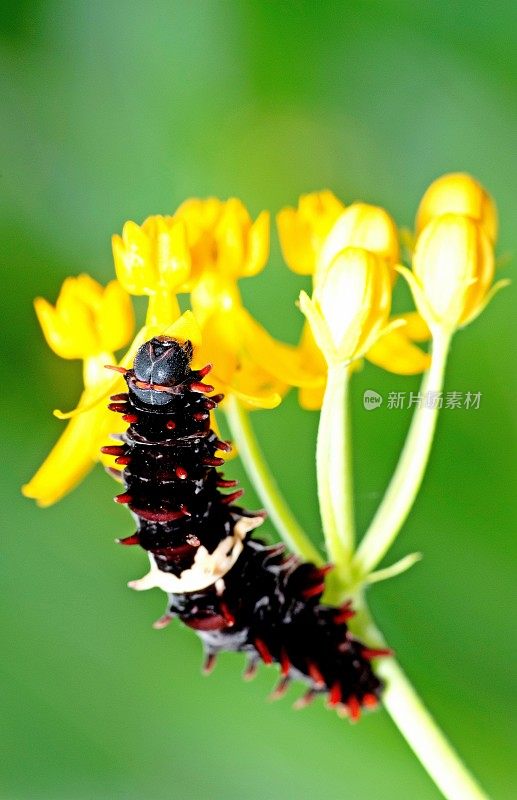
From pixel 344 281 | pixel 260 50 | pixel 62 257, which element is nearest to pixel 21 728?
pixel 62 257

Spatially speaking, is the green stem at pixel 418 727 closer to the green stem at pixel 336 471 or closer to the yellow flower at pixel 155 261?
the green stem at pixel 336 471

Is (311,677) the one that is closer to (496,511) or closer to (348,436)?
(348,436)

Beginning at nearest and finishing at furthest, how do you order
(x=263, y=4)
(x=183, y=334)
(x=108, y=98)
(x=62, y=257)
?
(x=183, y=334) → (x=62, y=257) → (x=263, y=4) → (x=108, y=98)

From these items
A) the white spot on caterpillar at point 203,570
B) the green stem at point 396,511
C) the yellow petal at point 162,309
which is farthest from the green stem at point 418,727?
the yellow petal at point 162,309

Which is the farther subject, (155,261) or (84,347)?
(84,347)

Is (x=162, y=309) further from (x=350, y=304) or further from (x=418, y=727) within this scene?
(x=418, y=727)

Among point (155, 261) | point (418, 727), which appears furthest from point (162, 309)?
point (418, 727)

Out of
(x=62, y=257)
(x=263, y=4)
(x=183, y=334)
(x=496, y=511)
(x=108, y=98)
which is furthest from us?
(x=108, y=98)
